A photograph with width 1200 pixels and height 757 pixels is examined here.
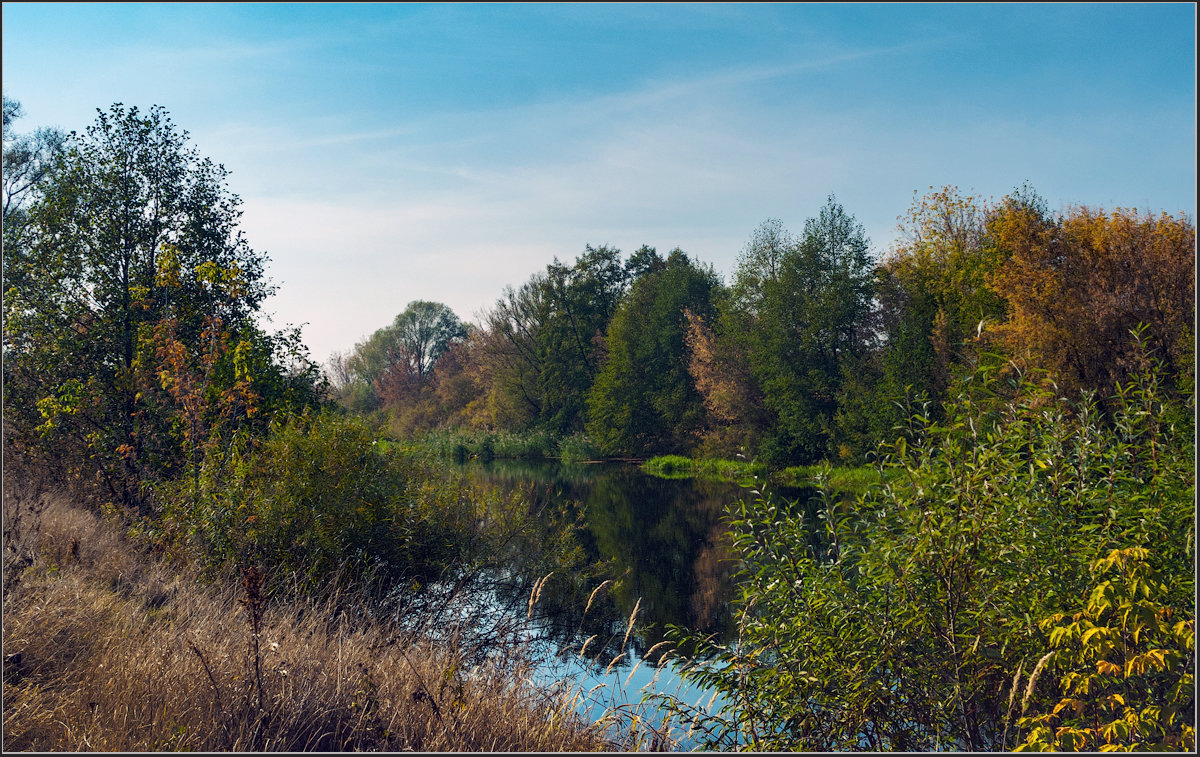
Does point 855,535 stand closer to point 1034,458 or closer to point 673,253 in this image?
point 1034,458

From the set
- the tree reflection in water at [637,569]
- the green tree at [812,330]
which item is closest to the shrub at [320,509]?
the tree reflection in water at [637,569]

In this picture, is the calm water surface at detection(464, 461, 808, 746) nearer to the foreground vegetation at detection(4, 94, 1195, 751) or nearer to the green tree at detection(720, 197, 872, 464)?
the foreground vegetation at detection(4, 94, 1195, 751)

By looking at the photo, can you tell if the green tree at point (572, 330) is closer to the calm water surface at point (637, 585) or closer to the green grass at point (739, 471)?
the green grass at point (739, 471)

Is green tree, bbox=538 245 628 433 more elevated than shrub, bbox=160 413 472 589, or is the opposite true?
green tree, bbox=538 245 628 433

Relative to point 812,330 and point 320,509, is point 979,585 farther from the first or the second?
point 812,330

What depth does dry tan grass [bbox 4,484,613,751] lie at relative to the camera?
4.25 m

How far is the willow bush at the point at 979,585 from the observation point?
14.4ft

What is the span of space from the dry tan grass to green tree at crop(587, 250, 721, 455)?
36320mm

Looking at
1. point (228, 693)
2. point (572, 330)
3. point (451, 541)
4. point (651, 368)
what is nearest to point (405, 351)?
point (572, 330)

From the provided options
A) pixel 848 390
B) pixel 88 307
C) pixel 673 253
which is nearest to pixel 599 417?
pixel 673 253

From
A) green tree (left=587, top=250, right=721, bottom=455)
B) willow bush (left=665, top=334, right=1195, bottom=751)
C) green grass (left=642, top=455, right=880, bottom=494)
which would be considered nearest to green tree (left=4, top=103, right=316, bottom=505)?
willow bush (left=665, top=334, right=1195, bottom=751)

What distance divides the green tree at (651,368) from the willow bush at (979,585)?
120 feet

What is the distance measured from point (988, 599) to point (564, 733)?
8.40ft

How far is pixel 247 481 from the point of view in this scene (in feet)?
31.7
